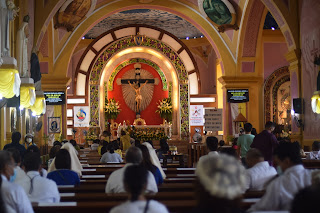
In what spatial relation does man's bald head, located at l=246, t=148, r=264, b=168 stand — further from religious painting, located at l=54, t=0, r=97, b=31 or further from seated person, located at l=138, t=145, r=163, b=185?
religious painting, located at l=54, t=0, r=97, b=31

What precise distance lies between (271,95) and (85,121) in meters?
8.55

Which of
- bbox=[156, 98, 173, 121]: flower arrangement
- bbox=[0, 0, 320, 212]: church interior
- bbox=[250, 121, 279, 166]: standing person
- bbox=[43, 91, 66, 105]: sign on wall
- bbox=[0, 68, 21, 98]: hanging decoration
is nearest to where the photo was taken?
bbox=[250, 121, 279, 166]: standing person

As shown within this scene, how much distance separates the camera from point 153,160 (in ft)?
22.0

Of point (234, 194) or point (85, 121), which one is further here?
point (85, 121)

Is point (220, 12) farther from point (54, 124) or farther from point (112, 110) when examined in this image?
point (112, 110)

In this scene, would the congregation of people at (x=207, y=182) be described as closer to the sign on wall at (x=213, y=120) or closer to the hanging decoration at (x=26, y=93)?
the hanging decoration at (x=26, y=93)

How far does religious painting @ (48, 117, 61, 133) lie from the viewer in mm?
18188

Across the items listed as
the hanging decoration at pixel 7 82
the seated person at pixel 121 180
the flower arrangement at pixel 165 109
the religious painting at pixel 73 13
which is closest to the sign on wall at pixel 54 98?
the religious painting at pixel 73 13

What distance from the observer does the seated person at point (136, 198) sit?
113 inches

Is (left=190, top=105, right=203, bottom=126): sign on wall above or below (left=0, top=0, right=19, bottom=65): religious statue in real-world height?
below

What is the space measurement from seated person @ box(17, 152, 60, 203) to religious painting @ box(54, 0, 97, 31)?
1292cm

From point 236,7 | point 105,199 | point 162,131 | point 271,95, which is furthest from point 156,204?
point 162,131

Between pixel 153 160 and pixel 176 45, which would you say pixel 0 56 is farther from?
pixel 176 45

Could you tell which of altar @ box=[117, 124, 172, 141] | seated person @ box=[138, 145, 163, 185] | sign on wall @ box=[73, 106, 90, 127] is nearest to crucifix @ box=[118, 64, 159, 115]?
altar @ box=[117, 124, 172, 141]
